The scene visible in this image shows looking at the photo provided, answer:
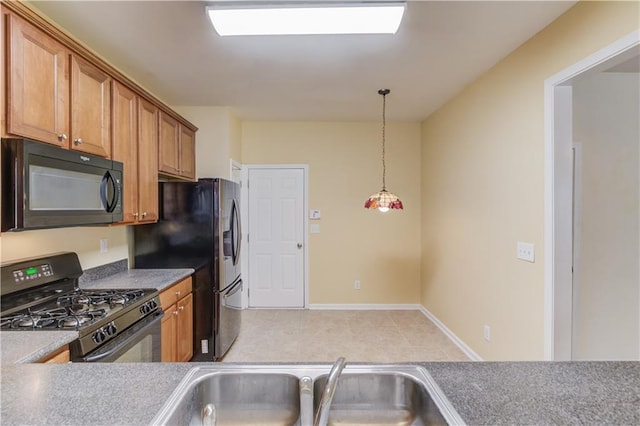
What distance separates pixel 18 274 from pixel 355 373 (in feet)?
6.22

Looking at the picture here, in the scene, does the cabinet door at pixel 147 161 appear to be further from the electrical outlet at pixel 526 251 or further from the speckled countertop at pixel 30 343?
the electrical outlet at pixel 526 251

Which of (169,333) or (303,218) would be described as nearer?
(169,333)

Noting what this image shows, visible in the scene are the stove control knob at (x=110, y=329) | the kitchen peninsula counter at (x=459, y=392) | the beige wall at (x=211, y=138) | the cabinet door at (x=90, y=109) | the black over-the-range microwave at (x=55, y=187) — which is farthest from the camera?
the beige wall at (x=211, y=138)

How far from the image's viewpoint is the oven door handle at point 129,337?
1441 millimetres

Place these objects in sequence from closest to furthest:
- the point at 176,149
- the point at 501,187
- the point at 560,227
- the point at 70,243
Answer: the point at 560,227, the point at 70,243, the point at 501,187, the point at 176,149

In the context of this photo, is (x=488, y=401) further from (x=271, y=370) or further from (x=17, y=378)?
(x=17, y=378)

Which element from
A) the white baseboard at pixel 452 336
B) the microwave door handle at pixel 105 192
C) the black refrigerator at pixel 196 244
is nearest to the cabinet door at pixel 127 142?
the microwave door handle at pixel 105 192

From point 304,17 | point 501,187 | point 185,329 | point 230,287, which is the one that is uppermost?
point 304,17

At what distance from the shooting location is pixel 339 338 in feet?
11.1

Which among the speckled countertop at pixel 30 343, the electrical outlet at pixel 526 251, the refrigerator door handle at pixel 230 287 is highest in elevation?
the electrical outlet at pixel 526 251

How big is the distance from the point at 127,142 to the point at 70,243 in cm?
80

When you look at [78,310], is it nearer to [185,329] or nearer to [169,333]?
[169,333]

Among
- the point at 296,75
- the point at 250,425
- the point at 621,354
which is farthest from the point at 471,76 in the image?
the point at 250,425

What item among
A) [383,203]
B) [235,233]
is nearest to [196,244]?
[235,233]
